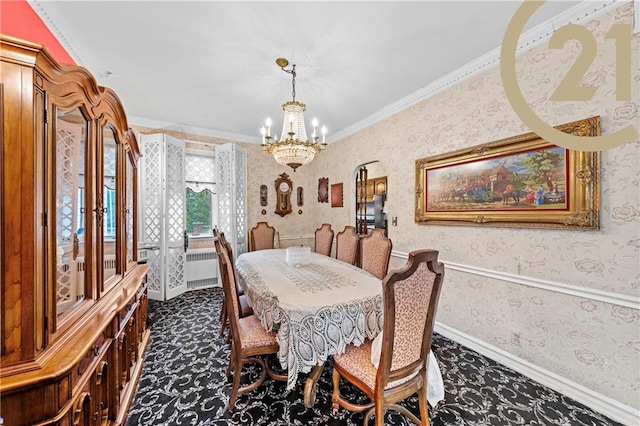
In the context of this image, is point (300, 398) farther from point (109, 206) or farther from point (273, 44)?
point (273, 44)

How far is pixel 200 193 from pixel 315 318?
3.95m

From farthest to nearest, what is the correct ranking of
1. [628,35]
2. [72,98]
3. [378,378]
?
[628,35] < [378,378] < [72,98]

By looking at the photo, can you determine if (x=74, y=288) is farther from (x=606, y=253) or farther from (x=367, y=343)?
(x=606, y=253)

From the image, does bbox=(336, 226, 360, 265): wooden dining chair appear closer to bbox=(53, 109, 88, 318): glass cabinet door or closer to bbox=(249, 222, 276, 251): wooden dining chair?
bbox=(249, 222, 276, 251): wooden dining chair

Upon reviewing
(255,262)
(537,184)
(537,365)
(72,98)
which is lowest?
(537,365)

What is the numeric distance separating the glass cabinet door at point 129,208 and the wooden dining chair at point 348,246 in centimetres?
227

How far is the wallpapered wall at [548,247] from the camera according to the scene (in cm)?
165

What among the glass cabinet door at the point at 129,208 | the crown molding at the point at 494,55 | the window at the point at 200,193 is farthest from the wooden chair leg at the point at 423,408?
the window at the point at 200,193

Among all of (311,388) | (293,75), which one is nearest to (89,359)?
(311,388)

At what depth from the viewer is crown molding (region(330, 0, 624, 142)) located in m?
1.76

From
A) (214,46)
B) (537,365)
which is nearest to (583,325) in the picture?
(537,365)

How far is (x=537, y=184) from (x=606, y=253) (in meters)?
0.64

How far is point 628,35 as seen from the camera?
65.1 inches

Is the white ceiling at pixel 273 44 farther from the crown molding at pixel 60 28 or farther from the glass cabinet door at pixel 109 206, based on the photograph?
the glass cabinet door at pixel 109 206
